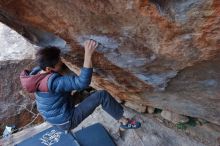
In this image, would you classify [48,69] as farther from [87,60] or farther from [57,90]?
[87,60]

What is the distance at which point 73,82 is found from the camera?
281 centimetres

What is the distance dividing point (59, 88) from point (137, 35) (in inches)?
37.5

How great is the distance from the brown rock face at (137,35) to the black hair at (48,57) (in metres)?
0.11

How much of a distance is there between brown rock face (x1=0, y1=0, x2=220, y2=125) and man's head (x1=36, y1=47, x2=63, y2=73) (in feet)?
0.38

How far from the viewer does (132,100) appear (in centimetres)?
394

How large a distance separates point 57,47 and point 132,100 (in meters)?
1.32

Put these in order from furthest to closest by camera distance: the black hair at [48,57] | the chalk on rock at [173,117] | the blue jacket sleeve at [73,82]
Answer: the chalk on rock at [173,117] < the black hair at [48,57] < the blue jacket sleeve at [73,82]

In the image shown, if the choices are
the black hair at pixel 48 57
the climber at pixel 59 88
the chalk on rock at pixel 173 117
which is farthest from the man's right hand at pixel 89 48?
the chalk on rock at pixel 173 117

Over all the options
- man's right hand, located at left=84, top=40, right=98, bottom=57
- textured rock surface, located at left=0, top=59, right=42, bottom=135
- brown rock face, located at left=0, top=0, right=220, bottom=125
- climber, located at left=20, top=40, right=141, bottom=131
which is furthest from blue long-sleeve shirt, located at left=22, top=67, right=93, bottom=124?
textured rock surface, located at left=0, top=59, right=42, bottom=135

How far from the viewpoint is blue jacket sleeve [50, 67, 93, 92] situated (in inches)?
108

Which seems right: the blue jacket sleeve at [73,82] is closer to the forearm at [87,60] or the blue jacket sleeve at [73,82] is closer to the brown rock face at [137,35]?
the forearm at [87,60]

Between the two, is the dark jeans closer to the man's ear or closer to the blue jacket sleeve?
the blue jacket sleeve

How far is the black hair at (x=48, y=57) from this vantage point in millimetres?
2848

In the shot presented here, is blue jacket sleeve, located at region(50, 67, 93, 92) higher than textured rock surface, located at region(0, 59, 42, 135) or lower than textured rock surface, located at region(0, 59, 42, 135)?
higher
